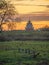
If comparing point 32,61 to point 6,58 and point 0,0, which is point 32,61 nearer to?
point 6,58

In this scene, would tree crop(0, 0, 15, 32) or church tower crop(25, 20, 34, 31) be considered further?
church tower crop(25, 20, 34, 31)

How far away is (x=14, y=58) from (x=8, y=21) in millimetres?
60686

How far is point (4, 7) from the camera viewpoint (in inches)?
3755

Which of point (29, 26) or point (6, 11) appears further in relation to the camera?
point (29, 26)

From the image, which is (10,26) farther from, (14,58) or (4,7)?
(14,58)

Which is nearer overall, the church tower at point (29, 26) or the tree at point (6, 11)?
the tree at point (6, 11)

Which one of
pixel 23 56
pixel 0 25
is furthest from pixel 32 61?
pixel 0 25

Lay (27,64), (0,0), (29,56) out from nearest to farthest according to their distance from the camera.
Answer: (27,64)
(29,56)
(0,0)

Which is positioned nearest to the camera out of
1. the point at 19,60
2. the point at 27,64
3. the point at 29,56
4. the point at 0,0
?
the point at 27,64

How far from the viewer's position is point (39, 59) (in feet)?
124

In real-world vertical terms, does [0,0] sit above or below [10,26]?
above

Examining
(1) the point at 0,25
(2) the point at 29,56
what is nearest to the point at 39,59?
(2) the point at 29,56

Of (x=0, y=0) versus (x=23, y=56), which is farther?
(x=0, y=0)

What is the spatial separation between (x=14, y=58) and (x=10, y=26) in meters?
63.1
